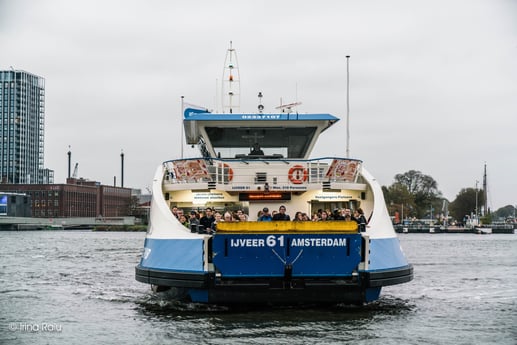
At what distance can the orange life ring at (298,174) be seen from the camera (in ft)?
54.7

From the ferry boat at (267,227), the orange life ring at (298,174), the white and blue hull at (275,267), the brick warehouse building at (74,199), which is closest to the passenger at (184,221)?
the ferry boat at (267,227)

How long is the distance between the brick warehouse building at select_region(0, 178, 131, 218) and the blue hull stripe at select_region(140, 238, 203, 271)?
13839cm

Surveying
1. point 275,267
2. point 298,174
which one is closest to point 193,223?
point 275,267

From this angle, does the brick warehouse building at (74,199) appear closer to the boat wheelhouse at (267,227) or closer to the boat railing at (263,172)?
the boat wheelhouse at (267,227)

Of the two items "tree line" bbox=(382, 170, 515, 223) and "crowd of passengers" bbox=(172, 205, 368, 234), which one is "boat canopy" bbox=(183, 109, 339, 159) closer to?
"crowd of passengers" bbox=(172, 205, 368, 234)

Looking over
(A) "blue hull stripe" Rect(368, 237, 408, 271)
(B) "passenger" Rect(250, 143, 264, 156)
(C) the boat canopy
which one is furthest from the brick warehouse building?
(A) "blue hull stripe" Rect(368, 237, 408, 271)

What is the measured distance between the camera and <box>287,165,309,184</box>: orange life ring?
1669cm

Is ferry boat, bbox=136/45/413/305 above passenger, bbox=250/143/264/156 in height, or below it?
below

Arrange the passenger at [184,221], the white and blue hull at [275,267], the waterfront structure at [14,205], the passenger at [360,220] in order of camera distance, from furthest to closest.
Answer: the waterfront structure at [14,205] < the passenger at [184,221] < the passenger at [360,220] < the white and blue hull at [275,267]

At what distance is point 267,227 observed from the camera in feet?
43.6

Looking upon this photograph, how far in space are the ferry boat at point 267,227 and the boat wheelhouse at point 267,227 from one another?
21mm

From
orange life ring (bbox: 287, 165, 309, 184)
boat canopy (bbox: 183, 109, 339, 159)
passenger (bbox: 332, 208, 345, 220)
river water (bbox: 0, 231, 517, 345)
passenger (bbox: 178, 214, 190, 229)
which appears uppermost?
boat canopy (bbox: 183, 109, 339, 159)

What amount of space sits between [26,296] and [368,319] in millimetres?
9432

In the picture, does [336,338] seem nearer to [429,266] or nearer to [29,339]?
[29,339]
